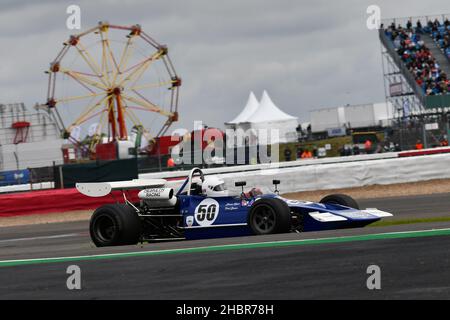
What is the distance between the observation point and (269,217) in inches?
461

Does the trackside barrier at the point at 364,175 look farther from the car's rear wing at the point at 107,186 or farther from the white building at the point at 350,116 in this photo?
the white building at the point at 350,116

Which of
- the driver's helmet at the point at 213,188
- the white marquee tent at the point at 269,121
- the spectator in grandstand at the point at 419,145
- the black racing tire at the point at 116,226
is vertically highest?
the white marquee tent at the point at 269,121

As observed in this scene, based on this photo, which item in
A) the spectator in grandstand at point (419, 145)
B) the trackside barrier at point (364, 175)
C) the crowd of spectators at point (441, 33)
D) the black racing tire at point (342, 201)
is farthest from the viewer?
the crowd of spectators at point (441, 33)

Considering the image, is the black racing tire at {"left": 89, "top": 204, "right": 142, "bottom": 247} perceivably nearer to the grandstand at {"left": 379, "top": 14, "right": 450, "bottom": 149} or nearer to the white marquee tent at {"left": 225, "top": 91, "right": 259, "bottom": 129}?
the grandstand at {"left": 379, "top": 14, "right": 450, "bottom": 149}

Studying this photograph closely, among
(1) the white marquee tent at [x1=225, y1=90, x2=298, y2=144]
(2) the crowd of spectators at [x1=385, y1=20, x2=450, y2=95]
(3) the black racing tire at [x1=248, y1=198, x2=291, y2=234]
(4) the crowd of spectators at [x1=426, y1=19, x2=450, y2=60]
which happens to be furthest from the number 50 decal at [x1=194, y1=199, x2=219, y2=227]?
(1) the white marquee tent at [x1=225, y1=90, x2=298, y2=144]

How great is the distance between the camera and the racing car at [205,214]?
38.8 feet

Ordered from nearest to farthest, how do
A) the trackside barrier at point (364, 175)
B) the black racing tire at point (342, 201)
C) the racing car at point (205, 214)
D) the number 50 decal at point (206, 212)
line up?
→ the racing car at point (205, 214), the number 50 decal at point (206, 212), the black racing tire at point (342, 201), the trackside barrier at point (364, 175)

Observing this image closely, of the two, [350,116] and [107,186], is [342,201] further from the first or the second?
[350,116]

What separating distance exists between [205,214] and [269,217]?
114cm

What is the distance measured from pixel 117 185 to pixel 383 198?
9655mm

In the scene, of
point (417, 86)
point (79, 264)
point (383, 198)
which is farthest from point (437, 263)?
point (417, 86)

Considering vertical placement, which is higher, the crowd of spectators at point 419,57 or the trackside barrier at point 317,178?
the crowd of spectators at point 419,57

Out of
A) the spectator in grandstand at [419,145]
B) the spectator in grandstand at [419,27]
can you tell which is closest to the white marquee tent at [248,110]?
the spectator in grandstand at [419,27]

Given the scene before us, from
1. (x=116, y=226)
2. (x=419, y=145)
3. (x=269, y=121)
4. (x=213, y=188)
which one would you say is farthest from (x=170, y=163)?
(x=269, y=121)
